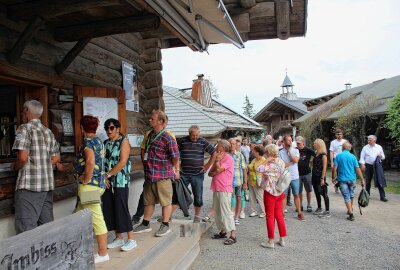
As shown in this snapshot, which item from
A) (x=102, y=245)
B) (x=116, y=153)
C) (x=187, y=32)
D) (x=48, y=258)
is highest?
(x=187, y=32)

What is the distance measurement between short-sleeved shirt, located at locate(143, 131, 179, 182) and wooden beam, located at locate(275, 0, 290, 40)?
2.30 metres

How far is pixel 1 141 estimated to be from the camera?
17.9 feet

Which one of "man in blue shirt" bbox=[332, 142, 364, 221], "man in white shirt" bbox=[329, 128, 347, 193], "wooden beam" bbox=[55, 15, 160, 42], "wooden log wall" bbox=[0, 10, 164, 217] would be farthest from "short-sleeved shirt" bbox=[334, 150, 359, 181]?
"wooden beam" bbox=[55, 15, 160, 42]

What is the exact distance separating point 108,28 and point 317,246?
4.60 m

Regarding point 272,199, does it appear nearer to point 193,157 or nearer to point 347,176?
point 193,157

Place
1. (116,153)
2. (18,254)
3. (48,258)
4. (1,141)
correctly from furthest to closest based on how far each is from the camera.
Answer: (1,141), (116,153), (48,258), (18,254)

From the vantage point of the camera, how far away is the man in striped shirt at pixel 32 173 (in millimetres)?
3451

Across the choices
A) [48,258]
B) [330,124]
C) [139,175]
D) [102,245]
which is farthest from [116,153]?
[330,124]

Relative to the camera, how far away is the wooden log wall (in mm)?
3791

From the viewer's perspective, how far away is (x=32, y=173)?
349cm

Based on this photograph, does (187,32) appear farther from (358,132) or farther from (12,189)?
(358,132)

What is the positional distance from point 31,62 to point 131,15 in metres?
1.35

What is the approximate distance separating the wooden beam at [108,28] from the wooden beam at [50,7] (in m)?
0.53

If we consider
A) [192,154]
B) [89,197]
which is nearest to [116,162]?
[89,197]
